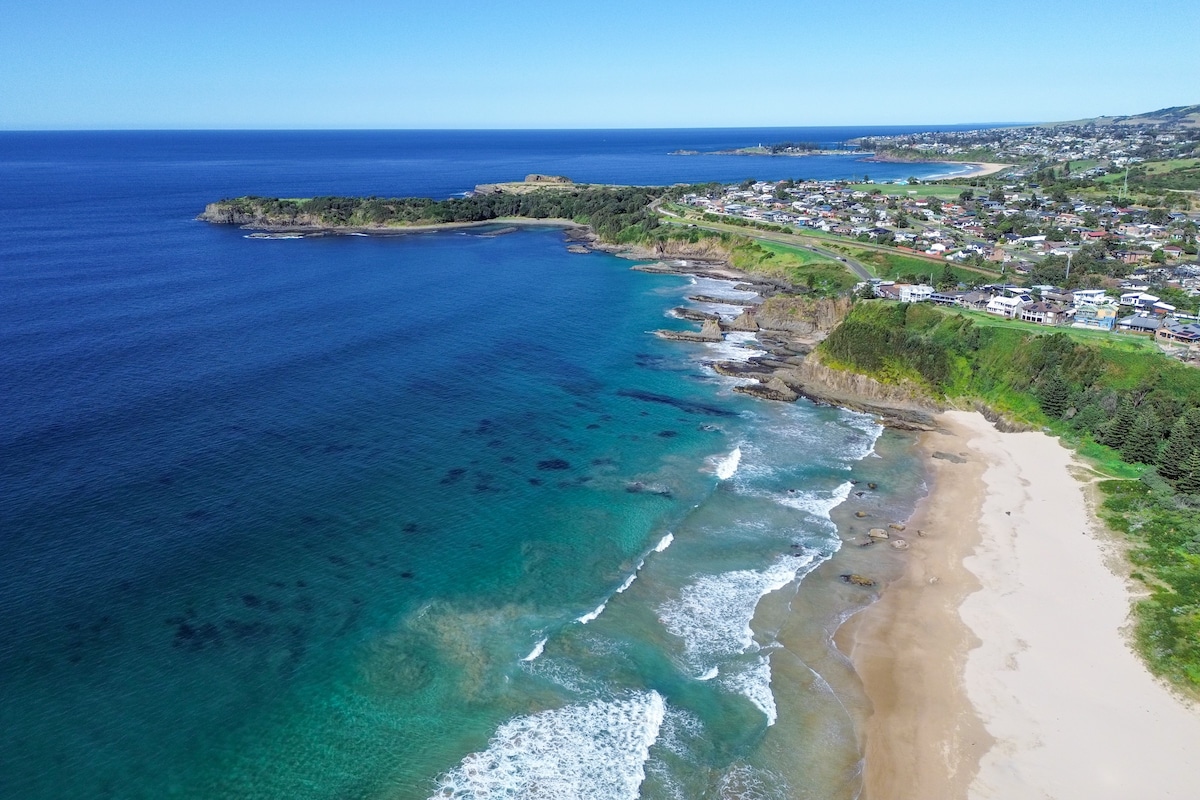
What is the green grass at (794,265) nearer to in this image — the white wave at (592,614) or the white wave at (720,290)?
the white wave at (720,290)

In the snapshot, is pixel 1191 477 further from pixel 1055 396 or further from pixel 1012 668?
pixel 1012 668

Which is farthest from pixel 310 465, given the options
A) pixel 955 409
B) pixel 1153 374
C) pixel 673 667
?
pixel 1153 374

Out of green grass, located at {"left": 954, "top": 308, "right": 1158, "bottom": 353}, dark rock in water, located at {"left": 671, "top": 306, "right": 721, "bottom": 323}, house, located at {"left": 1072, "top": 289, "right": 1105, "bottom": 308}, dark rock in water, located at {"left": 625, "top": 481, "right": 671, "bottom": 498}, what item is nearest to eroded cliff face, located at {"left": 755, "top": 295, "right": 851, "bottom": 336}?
dark rock in water, located at {"left": 671, "top": 306, "right": 721, "bottom": 323}

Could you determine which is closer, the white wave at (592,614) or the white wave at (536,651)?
the white wave at (536,651)

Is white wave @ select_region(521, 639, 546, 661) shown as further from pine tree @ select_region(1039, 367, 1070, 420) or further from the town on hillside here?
the town on hillside

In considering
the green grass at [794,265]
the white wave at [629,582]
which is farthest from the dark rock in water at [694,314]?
the white wave at [629,582]

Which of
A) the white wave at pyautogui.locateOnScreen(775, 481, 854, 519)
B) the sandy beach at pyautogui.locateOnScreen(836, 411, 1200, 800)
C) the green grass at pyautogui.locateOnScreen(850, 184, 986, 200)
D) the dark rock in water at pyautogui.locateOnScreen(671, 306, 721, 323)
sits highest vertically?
the green grass at pyautogui.locateOnScreen(850, 184, 986, 200)
